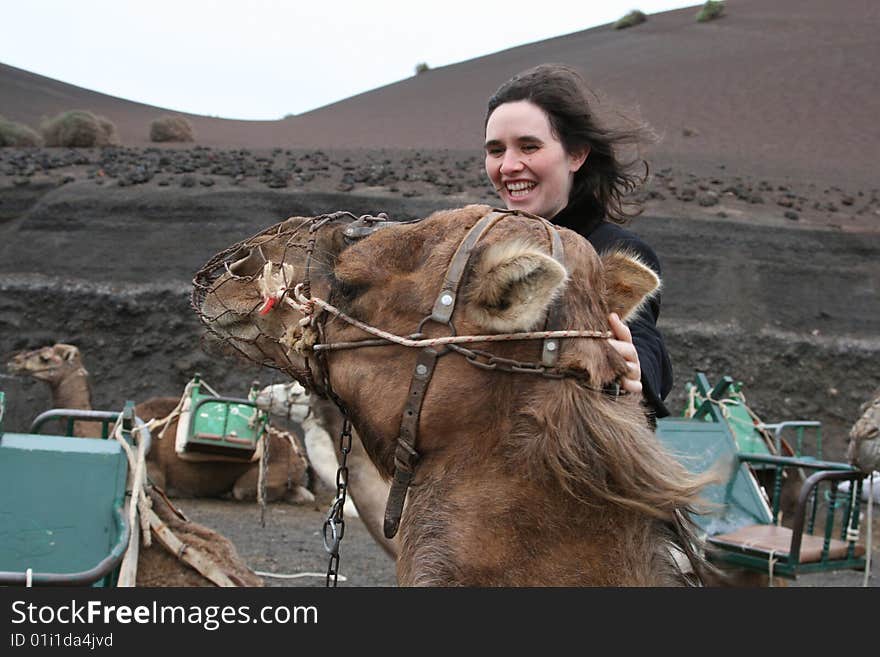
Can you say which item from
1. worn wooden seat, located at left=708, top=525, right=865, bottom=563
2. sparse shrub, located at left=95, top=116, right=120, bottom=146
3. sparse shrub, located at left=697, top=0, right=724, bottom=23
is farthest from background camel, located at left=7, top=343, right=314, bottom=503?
sparse shrub, located at left=697, top=0, right=724, bottom=23

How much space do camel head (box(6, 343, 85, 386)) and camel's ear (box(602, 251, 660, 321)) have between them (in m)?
12.6

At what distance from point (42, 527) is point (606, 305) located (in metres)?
2.80

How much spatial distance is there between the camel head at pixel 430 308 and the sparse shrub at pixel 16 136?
3433 centimetres

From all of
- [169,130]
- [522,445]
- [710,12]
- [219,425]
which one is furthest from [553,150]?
[710,12]

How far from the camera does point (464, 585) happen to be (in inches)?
58.9

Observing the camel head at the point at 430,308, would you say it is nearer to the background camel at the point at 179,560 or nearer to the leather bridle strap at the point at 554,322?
the leather bridle strap at the point at 554,322

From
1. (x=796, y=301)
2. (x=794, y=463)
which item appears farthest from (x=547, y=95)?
→ (x=796, y=301)

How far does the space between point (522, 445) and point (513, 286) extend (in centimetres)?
28

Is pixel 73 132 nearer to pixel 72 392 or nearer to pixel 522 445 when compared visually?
pixel 72 392

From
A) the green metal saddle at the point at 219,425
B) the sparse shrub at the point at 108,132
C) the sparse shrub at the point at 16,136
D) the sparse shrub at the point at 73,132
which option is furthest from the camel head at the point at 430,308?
the sparse shrub at the point at 108,132

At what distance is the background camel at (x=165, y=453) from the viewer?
41.6 ft

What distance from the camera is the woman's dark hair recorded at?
222 centimetres

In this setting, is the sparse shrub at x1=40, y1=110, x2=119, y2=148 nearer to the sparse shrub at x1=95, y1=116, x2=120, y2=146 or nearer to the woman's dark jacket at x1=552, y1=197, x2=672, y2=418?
the sparse shrub at x1=95, y1=116, x2=120, y2=146

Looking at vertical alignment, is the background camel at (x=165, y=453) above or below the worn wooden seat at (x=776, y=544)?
below
